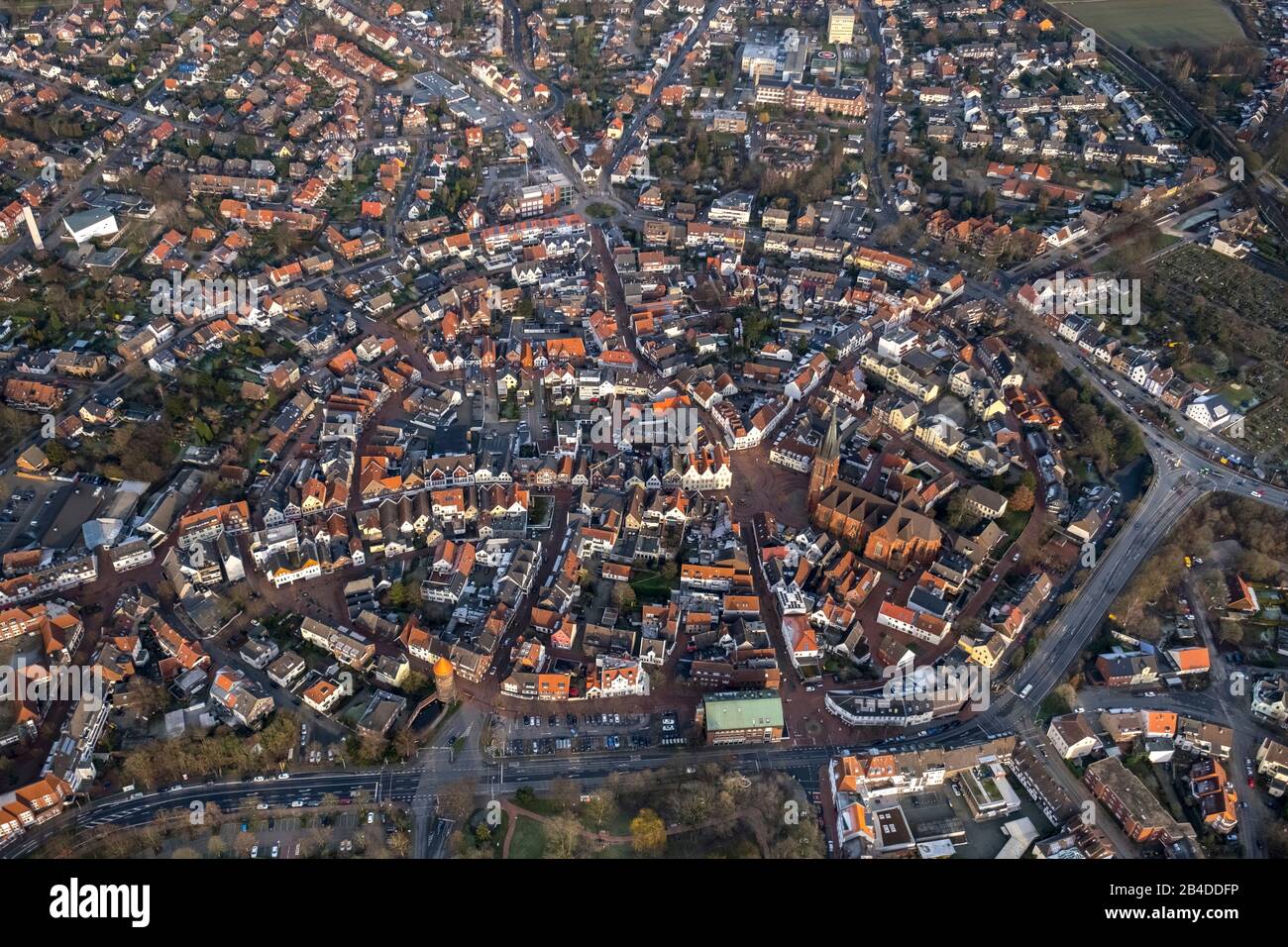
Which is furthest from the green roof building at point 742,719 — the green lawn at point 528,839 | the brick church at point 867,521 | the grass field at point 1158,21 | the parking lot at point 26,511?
the grass field at point 1158,21

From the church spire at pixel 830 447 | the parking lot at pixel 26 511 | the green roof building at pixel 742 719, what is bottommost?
the parking lot at pixel 26 511

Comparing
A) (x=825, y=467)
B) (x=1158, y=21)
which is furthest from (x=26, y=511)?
(x=1158, y=21)

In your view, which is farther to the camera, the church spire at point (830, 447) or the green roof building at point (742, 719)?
the church spire at point (830, 447)

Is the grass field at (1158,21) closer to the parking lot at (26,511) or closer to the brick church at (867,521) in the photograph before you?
the brick church at (867,521)

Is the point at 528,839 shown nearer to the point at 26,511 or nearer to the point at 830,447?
the point at 830,447

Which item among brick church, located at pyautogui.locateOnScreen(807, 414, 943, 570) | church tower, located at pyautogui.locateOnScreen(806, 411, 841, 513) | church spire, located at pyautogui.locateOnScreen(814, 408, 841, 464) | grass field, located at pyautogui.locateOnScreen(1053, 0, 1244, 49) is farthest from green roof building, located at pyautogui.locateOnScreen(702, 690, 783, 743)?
grass field, located at pyautogui.locateOnScreen(1053, 0, 1244, 49)

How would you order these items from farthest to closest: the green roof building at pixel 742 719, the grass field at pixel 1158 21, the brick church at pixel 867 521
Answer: the grass field at pixel 1158 21, the brick church at pixel 867 521, the green roof building at pixel 742 719

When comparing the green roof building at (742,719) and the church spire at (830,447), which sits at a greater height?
the church spire at (830,447)

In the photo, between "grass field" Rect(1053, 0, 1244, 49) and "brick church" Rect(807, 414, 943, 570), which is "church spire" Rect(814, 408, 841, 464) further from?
"grass field" Rect(1053, 0, 1244, 49)
